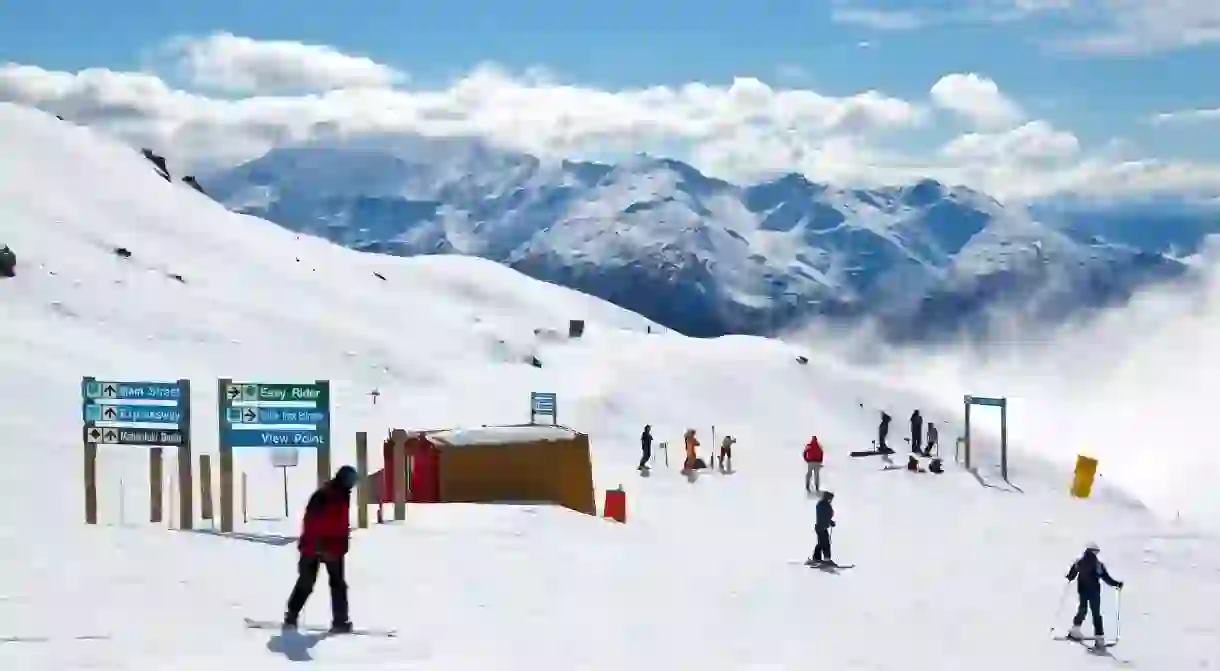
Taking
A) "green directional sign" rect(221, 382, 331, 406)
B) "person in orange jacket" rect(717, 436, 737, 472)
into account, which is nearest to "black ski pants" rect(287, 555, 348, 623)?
"green directional sign" rect(221, 382, 331, 406)

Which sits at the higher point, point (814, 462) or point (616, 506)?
point (814, 462)

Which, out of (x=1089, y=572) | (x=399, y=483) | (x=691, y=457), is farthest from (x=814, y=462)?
(x=1089, y=572)

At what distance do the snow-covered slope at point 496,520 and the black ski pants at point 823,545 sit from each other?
0.64 m

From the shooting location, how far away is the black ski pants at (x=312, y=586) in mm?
12406

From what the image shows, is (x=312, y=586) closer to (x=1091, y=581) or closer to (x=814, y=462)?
(x=1091, y=581)

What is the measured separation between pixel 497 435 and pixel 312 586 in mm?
14004

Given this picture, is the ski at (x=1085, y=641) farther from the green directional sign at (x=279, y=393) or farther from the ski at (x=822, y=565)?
the green directional sign at (x=279, y=393)

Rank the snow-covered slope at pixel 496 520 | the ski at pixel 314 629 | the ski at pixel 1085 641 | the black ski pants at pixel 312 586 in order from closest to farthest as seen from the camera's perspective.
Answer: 1. the black ski pants at pixel 312 586
2. the ski at pixel 314 629
3. the snow-covered slope at pixel 496 520
4. the ski at pixel 1085 641

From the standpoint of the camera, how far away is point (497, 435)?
2641 cm

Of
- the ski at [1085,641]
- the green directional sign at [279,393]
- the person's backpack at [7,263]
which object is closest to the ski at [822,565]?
the ski at [1085,641]

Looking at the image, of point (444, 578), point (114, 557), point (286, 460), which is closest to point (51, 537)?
point (114, 557)

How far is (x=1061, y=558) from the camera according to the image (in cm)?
2662

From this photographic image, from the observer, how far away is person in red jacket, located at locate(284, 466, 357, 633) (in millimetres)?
12430

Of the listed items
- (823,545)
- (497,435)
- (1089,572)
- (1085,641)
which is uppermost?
(497,435)
